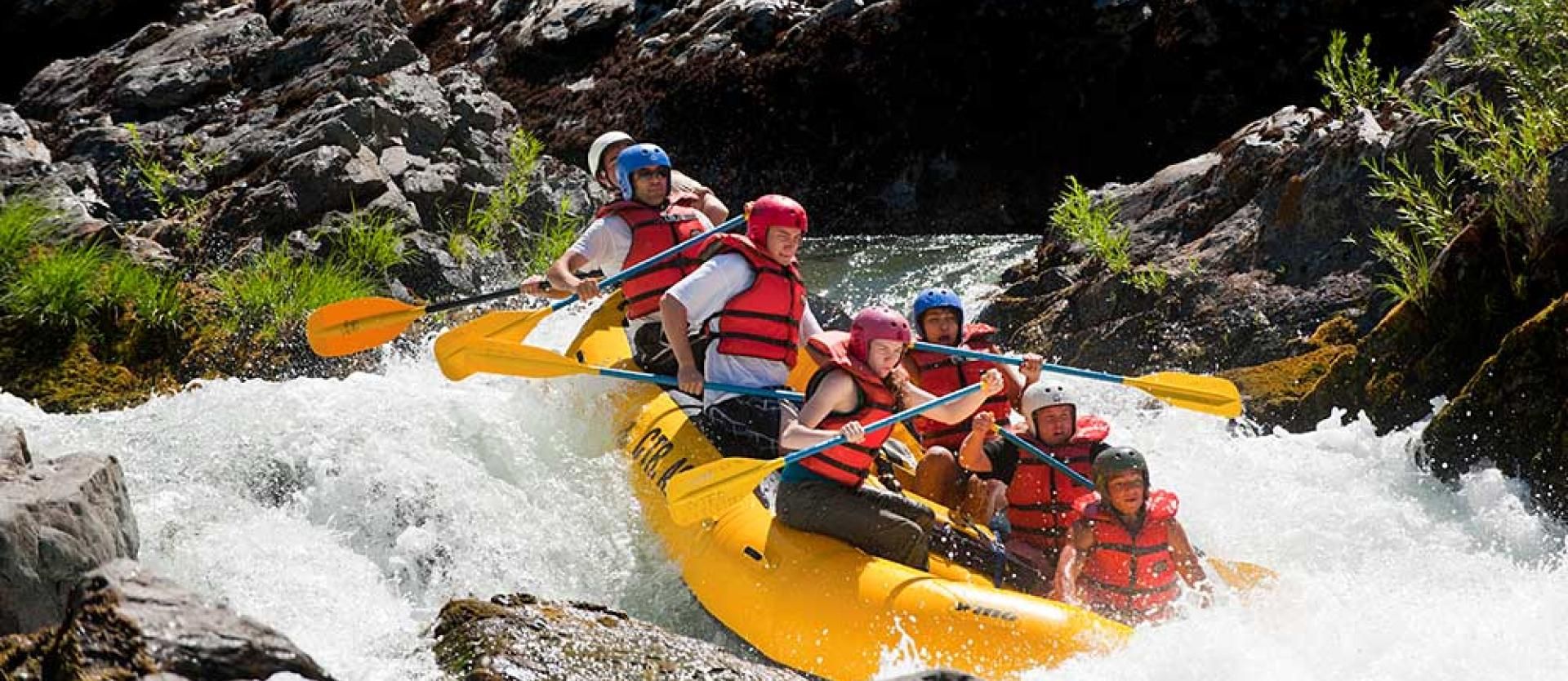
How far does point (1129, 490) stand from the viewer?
5133 millimetres

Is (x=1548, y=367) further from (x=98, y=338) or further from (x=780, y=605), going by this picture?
(x=98, y=338)

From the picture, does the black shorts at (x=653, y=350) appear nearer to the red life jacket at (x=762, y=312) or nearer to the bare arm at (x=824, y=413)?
the red life jacket at (x=762, y=312)

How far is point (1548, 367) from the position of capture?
Answer: 577cm

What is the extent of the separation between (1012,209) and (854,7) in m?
2.46

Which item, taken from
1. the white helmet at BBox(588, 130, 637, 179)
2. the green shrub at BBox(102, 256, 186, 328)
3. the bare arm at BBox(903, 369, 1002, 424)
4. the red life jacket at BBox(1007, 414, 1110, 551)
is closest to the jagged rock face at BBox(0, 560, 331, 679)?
the bare arm at BBox(903, 369, 1002, 424)

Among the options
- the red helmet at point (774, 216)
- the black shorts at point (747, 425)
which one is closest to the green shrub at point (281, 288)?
the black shorts at point (747, 425)

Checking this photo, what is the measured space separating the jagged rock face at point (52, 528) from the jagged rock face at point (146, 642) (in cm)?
61

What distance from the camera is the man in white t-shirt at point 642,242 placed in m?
6.89

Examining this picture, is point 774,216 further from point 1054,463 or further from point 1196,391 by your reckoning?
point 1196,391

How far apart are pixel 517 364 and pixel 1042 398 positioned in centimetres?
229

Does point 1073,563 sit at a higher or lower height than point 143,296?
higher

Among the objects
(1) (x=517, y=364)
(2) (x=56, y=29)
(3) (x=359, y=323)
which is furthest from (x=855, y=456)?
(2) (x=56, y=29)

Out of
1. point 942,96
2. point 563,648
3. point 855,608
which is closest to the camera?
point 563,648

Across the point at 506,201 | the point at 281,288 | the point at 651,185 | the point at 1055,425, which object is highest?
the point at 651,185
